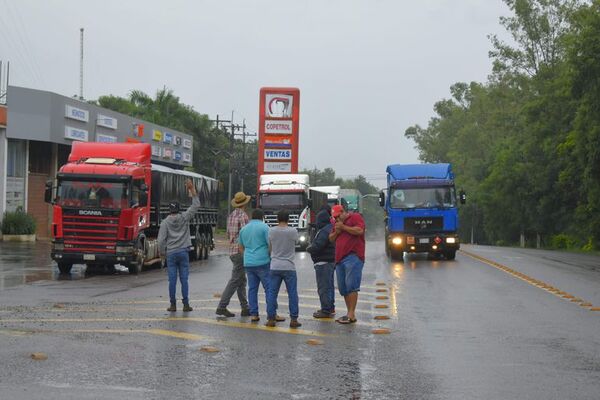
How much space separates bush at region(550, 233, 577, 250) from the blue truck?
4043cm

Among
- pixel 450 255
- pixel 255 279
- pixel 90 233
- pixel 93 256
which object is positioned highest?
pixel 90 233

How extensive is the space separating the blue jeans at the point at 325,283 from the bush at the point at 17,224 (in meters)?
30.0

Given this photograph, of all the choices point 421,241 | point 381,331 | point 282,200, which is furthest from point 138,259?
point 282,200

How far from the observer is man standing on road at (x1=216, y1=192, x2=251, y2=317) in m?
13.2

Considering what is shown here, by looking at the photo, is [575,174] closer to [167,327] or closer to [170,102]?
[170,102]

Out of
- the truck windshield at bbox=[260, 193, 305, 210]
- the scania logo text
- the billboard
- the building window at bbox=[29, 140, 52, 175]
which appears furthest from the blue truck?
the billboard

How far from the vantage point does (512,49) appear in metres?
67.9

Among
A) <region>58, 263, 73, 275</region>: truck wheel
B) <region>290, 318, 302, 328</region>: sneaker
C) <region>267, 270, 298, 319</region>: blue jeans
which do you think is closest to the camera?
<region>290, 318, 302, 328</region>: sneaker

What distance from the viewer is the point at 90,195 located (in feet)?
75.7

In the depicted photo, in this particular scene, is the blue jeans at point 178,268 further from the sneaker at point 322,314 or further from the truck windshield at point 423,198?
the truck windshield at point 423,198

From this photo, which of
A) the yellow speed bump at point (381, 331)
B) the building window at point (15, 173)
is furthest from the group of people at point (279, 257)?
the building window at point (15, 173)

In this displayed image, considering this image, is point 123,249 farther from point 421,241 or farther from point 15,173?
point 15,173

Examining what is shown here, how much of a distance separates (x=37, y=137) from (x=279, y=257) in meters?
31.4

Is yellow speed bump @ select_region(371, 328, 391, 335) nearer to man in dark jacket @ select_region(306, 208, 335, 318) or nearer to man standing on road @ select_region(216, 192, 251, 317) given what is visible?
man in dark jacket @ select_region(306, 208, 335, 318)
